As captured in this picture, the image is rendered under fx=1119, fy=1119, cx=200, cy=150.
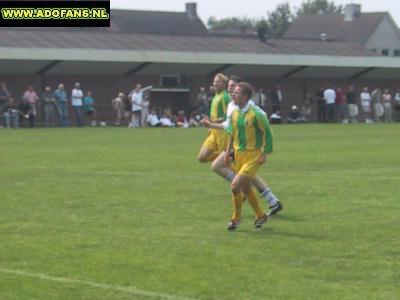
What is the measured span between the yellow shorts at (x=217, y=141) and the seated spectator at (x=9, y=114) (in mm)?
26610

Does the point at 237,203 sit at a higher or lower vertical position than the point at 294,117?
higher

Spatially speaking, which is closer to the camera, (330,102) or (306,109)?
(330,102)

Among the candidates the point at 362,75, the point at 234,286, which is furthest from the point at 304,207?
the point at 362,75

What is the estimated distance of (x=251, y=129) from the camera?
14.0m

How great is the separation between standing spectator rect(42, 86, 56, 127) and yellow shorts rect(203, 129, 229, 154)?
27643 mm

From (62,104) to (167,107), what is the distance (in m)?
9.12

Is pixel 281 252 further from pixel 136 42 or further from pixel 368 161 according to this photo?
pixel 136 42

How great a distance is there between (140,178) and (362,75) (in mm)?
40889

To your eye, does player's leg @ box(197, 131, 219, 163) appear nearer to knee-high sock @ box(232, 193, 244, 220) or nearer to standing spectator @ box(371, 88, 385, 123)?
knee-high sock @ box(232, 193, 244, 220)

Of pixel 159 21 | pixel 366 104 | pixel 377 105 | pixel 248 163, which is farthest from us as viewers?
pixel 159 21

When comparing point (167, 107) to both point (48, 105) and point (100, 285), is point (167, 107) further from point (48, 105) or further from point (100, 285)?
point (100, 285)

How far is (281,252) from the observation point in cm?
1223

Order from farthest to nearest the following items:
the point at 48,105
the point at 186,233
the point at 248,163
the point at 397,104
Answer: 1. the point at 397,104
2. the point at 48,105
3. the point at 248,163
4. the point at 186,233

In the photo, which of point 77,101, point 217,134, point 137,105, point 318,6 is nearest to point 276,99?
point 137,105
